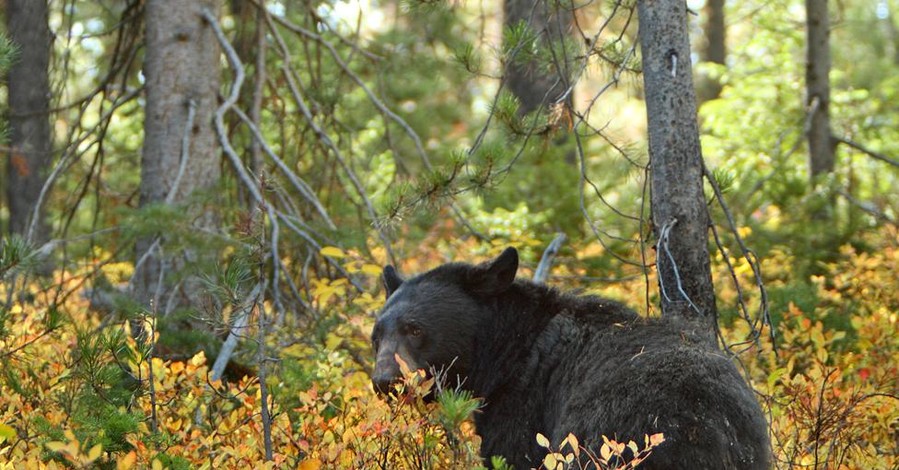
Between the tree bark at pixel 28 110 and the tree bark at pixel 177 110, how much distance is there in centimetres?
88

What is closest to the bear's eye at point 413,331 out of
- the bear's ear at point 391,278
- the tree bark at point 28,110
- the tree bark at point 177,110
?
the bear's ear at point 391,278

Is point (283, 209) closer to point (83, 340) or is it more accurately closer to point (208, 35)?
point (208, 35)

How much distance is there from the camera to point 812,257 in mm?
9031

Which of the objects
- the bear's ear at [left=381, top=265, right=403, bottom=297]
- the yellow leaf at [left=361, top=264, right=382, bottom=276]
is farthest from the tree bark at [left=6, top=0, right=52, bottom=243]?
the bear's ear at [left=381, top=265, right=403, bottom=297]

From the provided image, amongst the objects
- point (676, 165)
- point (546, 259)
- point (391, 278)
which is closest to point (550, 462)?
point (676, 165)

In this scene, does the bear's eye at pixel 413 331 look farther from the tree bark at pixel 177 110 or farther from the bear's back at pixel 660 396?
the tree bark at pixel 177 110

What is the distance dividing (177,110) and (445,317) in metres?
3.69

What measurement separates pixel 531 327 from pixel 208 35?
4.34m

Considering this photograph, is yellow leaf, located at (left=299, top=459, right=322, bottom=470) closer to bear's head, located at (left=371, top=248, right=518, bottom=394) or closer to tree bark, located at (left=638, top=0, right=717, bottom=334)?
bear's head, located at (left=371, top=248, right=518, bottom=394)

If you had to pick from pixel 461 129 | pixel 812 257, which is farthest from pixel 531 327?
pixel 461 129

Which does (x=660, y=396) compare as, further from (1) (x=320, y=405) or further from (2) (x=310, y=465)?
(1) (x=320, y=405)

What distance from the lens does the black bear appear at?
3.84 metres

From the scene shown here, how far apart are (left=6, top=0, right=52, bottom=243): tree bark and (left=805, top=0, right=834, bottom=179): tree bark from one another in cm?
753

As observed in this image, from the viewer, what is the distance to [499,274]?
5.19 m
